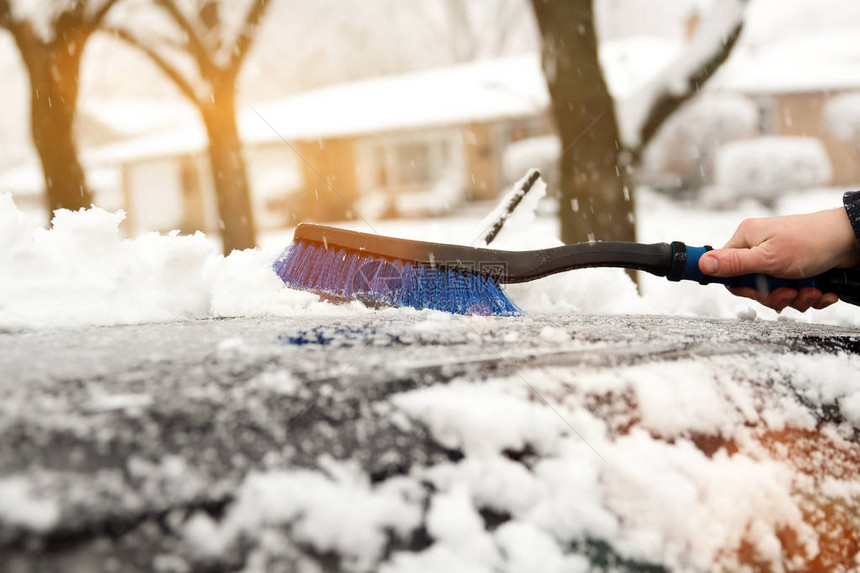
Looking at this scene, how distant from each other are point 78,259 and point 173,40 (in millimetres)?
9086

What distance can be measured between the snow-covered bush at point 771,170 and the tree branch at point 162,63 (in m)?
12.2

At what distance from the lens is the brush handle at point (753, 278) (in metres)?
1.79

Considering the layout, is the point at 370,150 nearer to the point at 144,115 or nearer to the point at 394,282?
the point at 144,115

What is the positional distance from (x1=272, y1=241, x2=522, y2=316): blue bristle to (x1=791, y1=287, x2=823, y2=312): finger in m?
0.77

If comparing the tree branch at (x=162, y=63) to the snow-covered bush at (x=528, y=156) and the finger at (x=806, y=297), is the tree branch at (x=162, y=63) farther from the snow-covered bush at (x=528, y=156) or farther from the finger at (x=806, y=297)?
the snow-covered bush at (x=528, y=156)

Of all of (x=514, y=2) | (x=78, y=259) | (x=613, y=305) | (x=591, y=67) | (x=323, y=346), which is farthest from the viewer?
(x=514, y=2)

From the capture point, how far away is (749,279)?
1.83m

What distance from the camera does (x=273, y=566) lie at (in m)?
0.61

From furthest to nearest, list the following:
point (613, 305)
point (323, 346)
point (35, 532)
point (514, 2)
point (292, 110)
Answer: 1. point (514, 2)
2. point (292, 110)
3. point (613, 305)
4. point (323, 346)
5. point (35, 532)

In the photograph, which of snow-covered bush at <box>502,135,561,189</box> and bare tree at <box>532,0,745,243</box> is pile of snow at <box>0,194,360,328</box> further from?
snow-covered bush at <box>502,135,561,189</box>

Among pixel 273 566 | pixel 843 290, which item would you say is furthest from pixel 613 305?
pixel 273 566

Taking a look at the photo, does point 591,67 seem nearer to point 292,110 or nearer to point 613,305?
point 613,305

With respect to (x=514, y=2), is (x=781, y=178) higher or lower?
lower

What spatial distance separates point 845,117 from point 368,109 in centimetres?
1470
